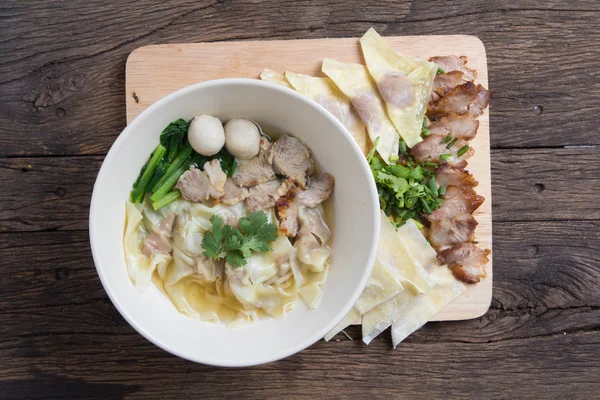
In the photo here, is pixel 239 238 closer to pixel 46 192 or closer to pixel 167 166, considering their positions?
pixel 167 166

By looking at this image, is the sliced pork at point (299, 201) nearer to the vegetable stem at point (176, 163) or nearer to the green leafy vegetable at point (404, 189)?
the green leafy vegetable at point (404, 189)

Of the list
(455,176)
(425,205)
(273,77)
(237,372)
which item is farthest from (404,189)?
(237,372)

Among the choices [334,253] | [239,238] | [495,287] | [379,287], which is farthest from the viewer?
[495,287]

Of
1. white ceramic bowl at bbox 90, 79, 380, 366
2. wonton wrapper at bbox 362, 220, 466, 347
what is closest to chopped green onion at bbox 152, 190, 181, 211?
white ceramic bowl at bbox 90, 79, 380, 366

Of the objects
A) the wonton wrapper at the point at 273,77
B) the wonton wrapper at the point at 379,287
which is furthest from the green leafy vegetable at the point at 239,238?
the wonton wrapper at the point at 273,77

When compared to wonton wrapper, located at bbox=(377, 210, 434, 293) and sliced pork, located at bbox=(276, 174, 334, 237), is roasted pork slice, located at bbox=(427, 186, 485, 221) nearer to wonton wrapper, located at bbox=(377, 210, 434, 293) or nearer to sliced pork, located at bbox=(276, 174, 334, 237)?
wonton wrapper, located at bbox=(377, 210, 434, 293)

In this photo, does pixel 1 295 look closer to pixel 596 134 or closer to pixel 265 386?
pixel 265 386

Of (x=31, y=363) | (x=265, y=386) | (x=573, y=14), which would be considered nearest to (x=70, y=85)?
(x=31, y=363)
